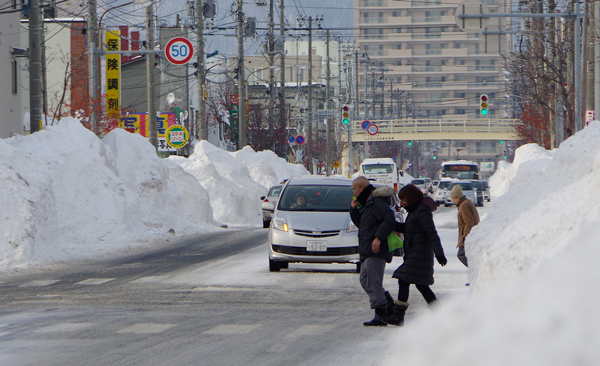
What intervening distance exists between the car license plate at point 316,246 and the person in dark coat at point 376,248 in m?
4.59

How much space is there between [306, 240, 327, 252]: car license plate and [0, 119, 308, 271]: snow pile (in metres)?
5.35

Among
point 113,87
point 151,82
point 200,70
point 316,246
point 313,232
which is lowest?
point 316,246

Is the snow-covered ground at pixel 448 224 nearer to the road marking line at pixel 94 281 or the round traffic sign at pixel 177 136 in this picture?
the round traffic sign at pixel 177 136

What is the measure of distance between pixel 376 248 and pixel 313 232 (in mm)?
5068

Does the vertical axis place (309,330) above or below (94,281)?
above

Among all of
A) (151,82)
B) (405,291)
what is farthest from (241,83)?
(405,291)

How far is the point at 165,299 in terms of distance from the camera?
35.8 ft

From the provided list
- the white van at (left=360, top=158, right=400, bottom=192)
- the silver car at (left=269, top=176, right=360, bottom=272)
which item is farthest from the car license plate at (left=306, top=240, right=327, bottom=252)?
the white van at (left=360, top=158, right=400, bottom=192)

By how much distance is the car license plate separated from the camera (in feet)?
45.1

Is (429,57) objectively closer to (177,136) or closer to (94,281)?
(177,136)

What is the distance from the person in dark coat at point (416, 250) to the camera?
8.61 metres

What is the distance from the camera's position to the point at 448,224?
29266 mm

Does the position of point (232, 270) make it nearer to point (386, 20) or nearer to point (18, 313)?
point (18, 313)

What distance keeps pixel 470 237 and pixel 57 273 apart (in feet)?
28.7
